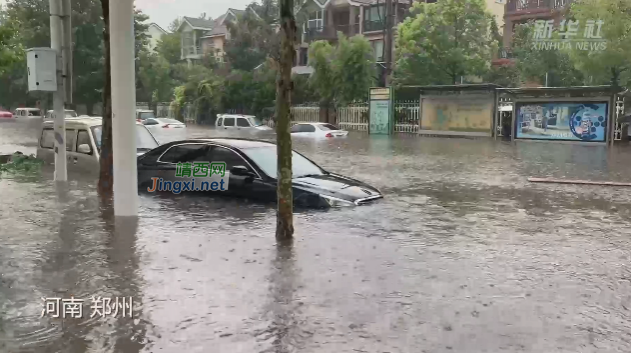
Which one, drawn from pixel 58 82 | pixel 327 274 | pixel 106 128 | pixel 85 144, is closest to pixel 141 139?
pixel 85 144

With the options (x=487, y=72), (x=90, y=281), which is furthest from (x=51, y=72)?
(x=487, y=72)

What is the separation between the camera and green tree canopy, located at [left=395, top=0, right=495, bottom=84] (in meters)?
37.1

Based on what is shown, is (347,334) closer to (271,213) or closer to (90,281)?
(90,281)

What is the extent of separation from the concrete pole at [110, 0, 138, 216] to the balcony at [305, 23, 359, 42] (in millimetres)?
45049

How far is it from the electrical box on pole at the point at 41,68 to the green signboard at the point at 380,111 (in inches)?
1089

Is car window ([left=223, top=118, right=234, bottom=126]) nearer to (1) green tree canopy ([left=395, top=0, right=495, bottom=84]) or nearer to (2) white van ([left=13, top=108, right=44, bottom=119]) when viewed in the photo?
(1) green tree canopy ([left=395, top=0, right=495, bottom=84])

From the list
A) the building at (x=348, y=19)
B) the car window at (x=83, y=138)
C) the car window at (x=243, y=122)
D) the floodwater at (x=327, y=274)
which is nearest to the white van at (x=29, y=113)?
the building at (x=348, y=19)

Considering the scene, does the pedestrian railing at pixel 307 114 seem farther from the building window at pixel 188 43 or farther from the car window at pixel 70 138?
the building window at pixel 188 43

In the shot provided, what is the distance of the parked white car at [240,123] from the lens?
3841 cm

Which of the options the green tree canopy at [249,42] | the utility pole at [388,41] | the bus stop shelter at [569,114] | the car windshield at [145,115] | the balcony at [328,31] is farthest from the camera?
the balcony at [328,31]

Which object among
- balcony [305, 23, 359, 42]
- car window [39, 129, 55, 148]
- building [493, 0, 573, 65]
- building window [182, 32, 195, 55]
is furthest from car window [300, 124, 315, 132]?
building window [182, 32, 195, 55]

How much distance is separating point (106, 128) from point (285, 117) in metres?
4.65

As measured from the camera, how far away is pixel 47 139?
15195mm

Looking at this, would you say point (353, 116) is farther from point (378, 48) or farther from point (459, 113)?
point (378, 48)
